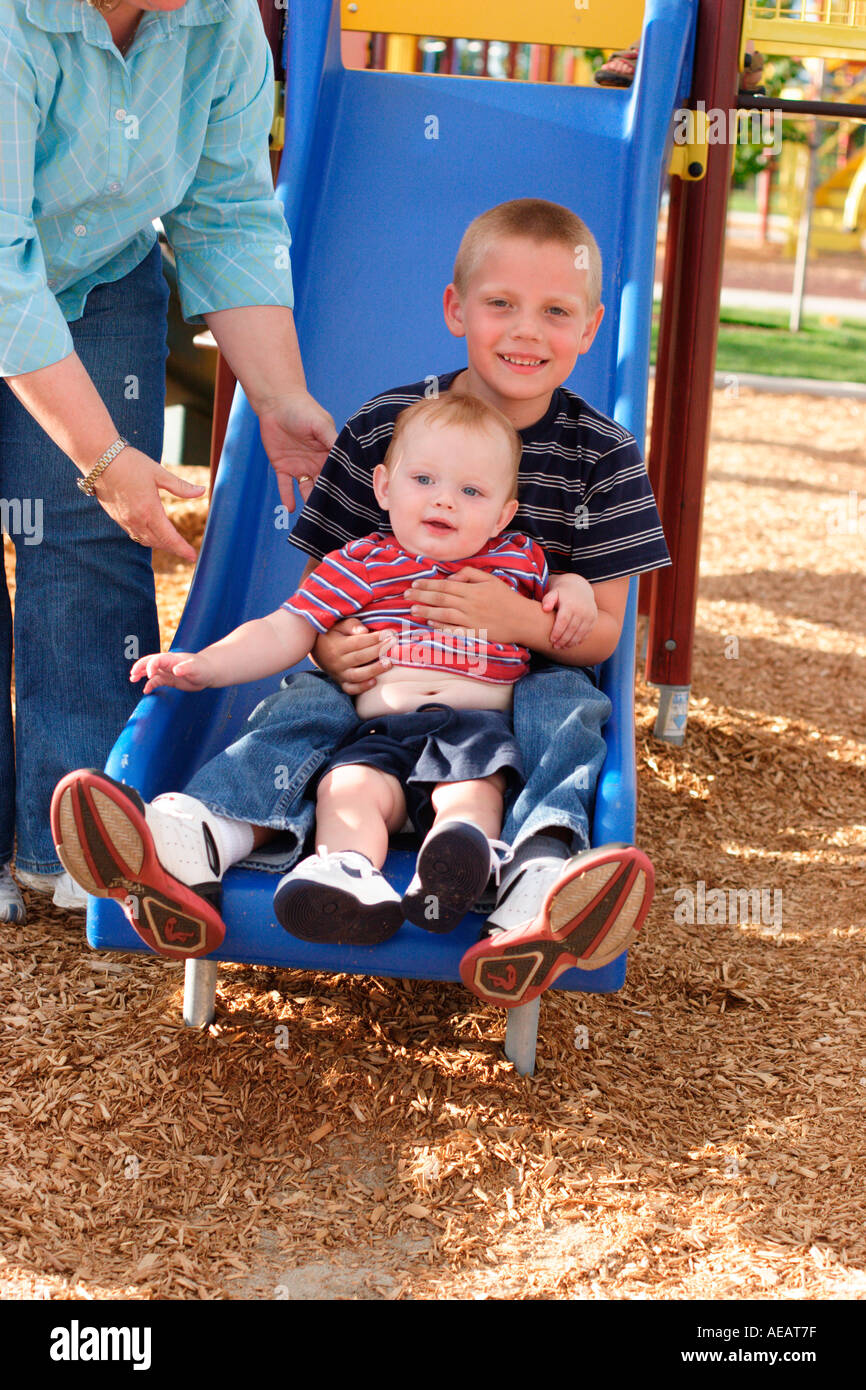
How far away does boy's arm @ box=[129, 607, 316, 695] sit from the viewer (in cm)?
229

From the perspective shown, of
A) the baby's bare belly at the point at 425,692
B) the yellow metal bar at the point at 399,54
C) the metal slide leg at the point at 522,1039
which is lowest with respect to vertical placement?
the metal slide leg at the point at 522,1039

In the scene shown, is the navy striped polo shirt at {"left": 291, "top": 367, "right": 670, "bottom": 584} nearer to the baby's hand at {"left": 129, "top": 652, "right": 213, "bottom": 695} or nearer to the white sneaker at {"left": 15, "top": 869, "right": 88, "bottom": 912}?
the baby's hand at {"left": 129, "top": 652, "right": 213, "bottom": 695}

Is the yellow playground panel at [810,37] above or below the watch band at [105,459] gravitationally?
above

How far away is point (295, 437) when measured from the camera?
282 centimetres

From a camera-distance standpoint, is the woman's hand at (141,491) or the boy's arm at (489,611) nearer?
the woman's hand at (141,491)

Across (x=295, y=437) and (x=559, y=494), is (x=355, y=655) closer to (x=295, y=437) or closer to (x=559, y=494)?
(x=559, y=494)

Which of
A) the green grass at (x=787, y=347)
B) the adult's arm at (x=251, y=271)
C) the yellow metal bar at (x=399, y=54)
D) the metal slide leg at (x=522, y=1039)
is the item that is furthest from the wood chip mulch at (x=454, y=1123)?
the green grass at (x=787, y=347)

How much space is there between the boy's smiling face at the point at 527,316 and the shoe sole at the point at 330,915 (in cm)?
105

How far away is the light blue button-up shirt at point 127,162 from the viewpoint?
2.19m

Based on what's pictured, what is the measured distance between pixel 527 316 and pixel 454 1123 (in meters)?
1.41

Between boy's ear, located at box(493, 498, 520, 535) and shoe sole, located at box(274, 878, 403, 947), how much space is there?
73 centimetres

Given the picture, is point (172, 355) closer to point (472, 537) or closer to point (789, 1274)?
point (472, 537)

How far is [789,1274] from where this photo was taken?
81.5 inches

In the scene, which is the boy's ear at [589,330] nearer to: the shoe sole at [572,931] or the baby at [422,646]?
the baby at [422,646]
